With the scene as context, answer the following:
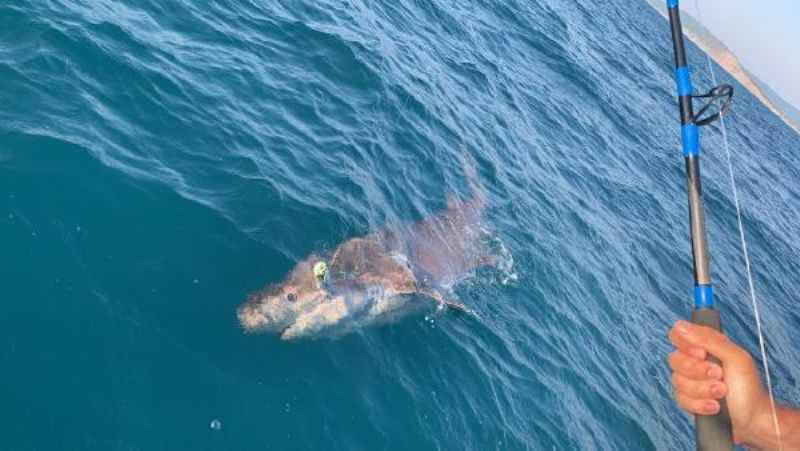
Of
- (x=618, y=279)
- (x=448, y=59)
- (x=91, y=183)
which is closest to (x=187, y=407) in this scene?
(x=91, y=183)

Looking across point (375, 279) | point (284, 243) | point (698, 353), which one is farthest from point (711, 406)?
point (284, 243)

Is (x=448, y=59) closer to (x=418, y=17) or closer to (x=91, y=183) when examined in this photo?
(x=418, y=17)

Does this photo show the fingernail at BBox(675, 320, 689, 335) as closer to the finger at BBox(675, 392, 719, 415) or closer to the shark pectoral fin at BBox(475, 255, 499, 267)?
the finger at BBox(675, 392, 719, 415)

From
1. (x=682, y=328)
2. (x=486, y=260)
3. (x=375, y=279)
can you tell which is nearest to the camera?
(x=682, y=328)

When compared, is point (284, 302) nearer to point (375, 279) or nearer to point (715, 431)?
point (375, 279)

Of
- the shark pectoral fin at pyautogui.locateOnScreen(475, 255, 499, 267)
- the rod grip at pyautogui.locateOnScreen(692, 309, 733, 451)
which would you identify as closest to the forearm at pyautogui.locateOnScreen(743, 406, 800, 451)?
the rod grip at pyautogui.locateOnScreen(692, 309, 733, 451)

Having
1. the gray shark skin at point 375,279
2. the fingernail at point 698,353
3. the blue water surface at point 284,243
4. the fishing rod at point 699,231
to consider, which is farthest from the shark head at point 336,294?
the fingernail at point 698,353

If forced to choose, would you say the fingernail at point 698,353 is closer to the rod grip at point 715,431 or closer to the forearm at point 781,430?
the rod grip at point 715,431
